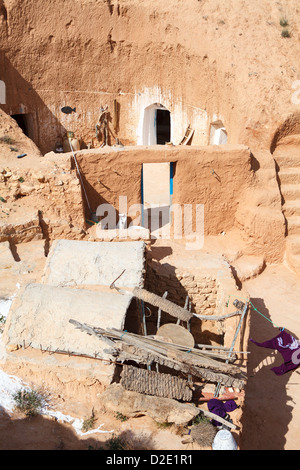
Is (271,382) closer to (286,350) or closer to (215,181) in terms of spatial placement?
(286,350)

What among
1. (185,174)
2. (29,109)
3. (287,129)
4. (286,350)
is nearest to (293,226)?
(287,129)

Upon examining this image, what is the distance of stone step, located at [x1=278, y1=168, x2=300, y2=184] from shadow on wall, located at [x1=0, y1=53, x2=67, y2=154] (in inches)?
319

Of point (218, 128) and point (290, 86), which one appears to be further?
point (218, 128)

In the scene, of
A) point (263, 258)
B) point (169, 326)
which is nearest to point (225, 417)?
point (169, 326)

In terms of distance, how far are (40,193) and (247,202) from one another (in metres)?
5.50

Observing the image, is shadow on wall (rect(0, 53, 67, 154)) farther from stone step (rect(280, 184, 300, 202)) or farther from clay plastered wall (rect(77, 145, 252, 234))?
stone step (rect(280, 184, 300, 202))

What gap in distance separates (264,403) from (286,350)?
1139 millimetres

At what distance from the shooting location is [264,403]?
8422mm

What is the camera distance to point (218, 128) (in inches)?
617

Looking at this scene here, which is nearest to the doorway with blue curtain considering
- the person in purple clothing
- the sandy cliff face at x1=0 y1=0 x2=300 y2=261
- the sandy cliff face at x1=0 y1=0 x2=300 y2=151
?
the sandy cliff face at x1=0 y1=0 x2=300 y2=261

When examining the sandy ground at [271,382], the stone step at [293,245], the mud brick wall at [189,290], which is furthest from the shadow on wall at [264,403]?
the stone step at [293,245]

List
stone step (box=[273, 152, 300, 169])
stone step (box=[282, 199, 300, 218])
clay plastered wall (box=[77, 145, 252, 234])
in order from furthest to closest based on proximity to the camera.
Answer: stone step (box=[273, 152, 300, 169]) < stone step (box=[282, 199, 300, 218]) < clay plastered wall (box=[77, 145, 252, 234])

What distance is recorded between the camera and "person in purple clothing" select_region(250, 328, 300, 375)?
353 inches

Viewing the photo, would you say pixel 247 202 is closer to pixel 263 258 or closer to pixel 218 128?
pixel 263 258
